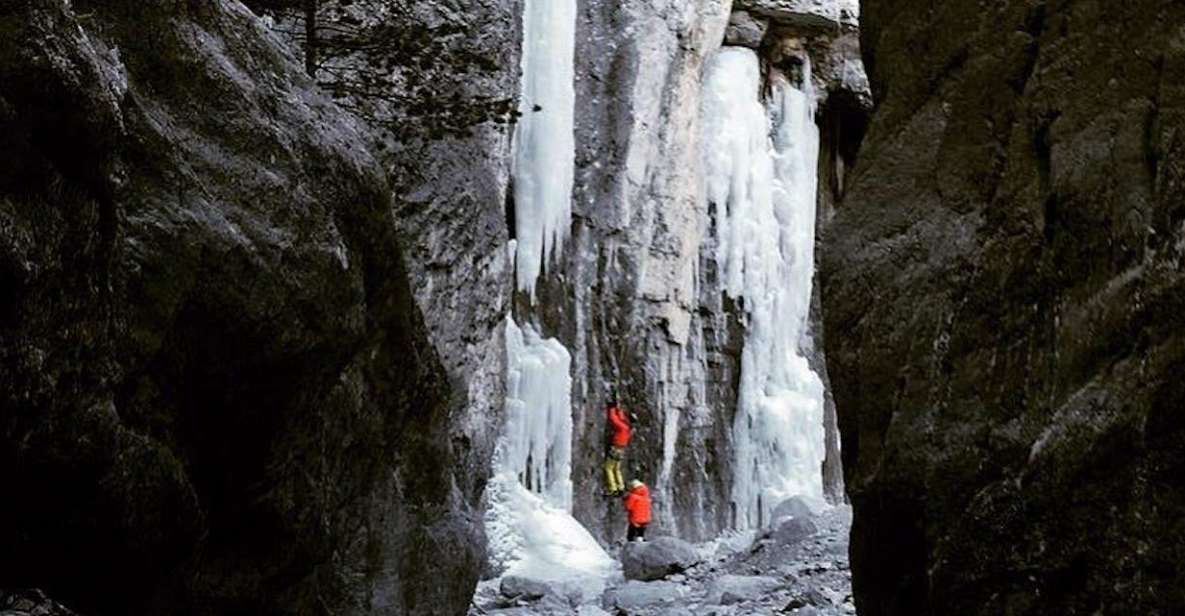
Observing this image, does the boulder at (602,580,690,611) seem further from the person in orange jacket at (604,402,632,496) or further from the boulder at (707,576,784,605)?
the person in orange jacket at (604,402,632,496)

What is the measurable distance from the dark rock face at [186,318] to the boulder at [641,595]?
641cm

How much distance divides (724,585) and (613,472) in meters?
6.59

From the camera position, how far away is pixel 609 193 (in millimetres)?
19281

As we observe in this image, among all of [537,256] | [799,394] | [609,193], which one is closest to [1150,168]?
[537,256]

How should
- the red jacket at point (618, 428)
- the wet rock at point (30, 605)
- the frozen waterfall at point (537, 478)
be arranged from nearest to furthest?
the wet rock at point (30, 605), the frozen waterfall at point (537, 478), the red jacket at point (618, 428)

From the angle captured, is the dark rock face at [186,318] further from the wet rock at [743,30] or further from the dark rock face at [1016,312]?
the wet rock at [743,30]

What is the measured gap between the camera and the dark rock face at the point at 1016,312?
3.51m

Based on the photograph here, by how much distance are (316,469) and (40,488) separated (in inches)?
67.5

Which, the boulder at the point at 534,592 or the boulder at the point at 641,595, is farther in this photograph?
the boulder at the point at 534,592

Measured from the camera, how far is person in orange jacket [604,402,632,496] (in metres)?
18.3

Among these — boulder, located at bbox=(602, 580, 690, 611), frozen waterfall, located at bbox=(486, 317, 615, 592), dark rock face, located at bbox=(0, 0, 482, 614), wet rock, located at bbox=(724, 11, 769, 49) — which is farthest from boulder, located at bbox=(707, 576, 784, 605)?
wet rock, located at bbox=(724, 11, 769, 49)

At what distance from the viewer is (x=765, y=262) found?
21.2 metres

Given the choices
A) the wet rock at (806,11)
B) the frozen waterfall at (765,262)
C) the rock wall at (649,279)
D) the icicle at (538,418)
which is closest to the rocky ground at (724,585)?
the icicle at (538,418)

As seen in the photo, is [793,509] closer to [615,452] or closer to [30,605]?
[615,452]
